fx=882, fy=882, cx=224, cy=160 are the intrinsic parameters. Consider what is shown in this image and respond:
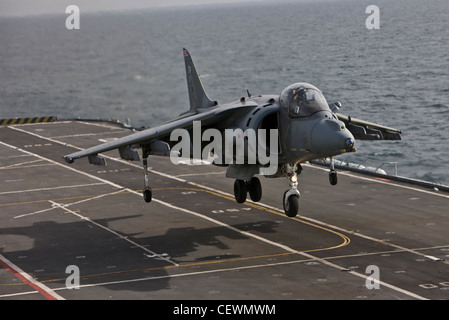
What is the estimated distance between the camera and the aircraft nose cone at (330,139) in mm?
33156

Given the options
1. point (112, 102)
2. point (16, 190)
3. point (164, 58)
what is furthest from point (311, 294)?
point (164, 58)

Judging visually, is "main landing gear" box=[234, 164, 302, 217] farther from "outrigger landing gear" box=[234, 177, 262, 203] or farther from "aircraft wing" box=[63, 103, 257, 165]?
→ "aircraft wing" box=[63, 103, 257, 165]

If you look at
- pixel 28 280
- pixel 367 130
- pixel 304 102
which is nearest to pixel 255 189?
pixel 304 102

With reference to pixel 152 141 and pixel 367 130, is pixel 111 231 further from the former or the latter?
pixel 367 130

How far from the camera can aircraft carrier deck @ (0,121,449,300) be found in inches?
1231

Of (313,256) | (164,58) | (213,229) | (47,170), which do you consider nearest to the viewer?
(313,256)

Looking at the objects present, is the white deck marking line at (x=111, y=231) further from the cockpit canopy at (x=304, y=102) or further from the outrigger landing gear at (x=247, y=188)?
the cockpit canopy at (x=304, y=102)

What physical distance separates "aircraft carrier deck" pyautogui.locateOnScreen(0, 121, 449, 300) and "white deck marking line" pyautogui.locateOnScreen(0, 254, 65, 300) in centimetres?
8

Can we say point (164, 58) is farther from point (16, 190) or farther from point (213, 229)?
point (213, 229)

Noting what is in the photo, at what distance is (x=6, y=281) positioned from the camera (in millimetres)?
32750

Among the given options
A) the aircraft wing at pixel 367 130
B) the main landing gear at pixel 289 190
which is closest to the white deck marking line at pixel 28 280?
the main landing gear at pixel 289 190

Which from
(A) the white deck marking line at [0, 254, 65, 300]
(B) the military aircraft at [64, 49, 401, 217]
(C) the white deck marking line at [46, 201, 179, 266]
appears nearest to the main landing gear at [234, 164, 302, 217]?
(B) the military aircraft at [64, 49, 401, 217]

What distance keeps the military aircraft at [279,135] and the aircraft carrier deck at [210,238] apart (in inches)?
95.0

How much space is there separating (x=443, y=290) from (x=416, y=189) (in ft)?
60.2
